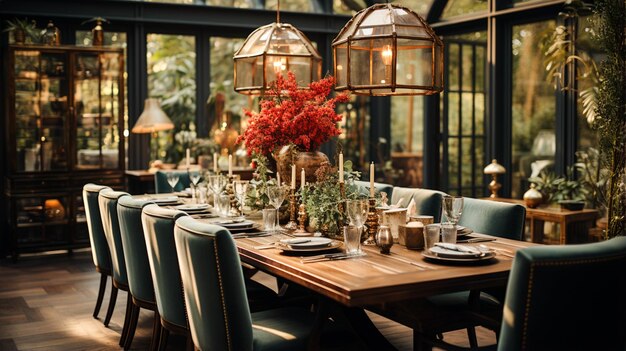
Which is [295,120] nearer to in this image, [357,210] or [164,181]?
[357,210]

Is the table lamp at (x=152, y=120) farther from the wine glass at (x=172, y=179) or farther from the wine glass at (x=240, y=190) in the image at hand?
the wine glass at (x=240, y=190)

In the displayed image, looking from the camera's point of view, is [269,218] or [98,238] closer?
[269,218]

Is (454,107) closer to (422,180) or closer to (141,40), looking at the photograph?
(422,180)

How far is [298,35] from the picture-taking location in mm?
4293

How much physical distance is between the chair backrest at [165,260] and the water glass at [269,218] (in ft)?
2.09

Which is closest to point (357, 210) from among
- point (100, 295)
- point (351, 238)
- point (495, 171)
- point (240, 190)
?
point (351, 238)

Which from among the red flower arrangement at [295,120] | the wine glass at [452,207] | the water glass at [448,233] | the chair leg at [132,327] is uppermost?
the red flower arrangement at [295,120]

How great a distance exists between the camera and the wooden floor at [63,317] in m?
4.27

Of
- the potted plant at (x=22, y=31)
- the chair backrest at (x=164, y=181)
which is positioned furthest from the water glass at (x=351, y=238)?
the potted plant at (x=22, y=31)

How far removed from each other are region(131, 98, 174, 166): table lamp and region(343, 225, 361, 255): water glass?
15.0 feet

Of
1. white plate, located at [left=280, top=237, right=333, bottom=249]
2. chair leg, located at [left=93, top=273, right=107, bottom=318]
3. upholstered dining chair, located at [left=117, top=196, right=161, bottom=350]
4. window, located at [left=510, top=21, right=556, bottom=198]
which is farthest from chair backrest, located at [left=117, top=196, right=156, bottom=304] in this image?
window, located at [left=510, top=21, right=556, bottom=198]

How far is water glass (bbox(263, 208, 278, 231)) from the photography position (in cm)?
366

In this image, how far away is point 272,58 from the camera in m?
4.29

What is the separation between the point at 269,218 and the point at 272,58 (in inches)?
42.3
